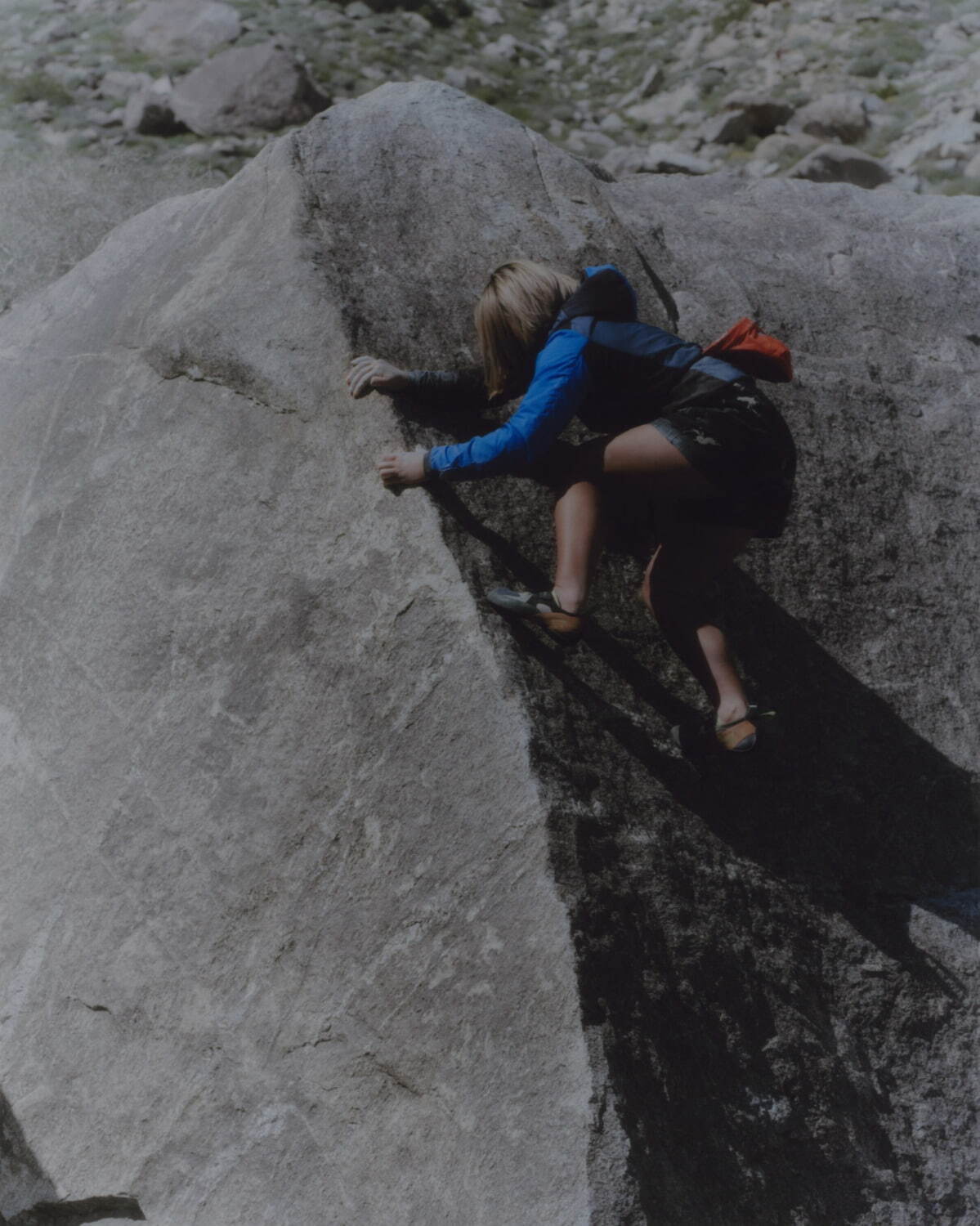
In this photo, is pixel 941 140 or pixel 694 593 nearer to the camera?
pixel 694 593

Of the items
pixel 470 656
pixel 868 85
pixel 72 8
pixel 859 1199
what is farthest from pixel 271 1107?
pixel 72 8

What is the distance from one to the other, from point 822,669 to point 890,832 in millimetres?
506

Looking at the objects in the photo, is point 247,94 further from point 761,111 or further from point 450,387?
point 450,387

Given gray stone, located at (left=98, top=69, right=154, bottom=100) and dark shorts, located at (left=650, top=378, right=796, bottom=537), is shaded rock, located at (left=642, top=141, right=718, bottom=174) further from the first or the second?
dark shorts, located at (left=650, top=378, right=796, bottom=537)

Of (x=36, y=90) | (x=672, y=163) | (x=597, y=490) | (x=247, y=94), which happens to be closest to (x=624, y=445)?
(x=597, y=490)

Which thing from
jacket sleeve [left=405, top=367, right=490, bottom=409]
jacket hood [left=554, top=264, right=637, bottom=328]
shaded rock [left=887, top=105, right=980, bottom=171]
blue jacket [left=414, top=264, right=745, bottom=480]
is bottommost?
shaded rock [left=887, top=105, right=980, bottom=171]

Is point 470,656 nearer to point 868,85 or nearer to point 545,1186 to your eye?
point 545,1186

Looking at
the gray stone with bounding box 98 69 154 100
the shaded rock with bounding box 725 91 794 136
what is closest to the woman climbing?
the gray stone with bounding box 98 69 154 100

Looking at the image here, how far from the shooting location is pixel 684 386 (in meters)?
3.12

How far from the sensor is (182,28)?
9.38 meters

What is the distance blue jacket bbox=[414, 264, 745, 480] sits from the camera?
9.95ft

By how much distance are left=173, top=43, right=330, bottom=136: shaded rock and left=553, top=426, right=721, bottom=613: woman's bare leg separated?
6.26 metres

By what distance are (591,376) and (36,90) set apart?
719 cm

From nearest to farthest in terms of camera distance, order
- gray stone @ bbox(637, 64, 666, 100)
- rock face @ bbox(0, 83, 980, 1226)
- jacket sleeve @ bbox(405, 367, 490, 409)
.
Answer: rock face @ bbox(0, 83, 980, 1226) < jacket sleeve @ bbox(405, 367, 490, 409) < gray stone @ bbox(637, 64, 666, 100)
